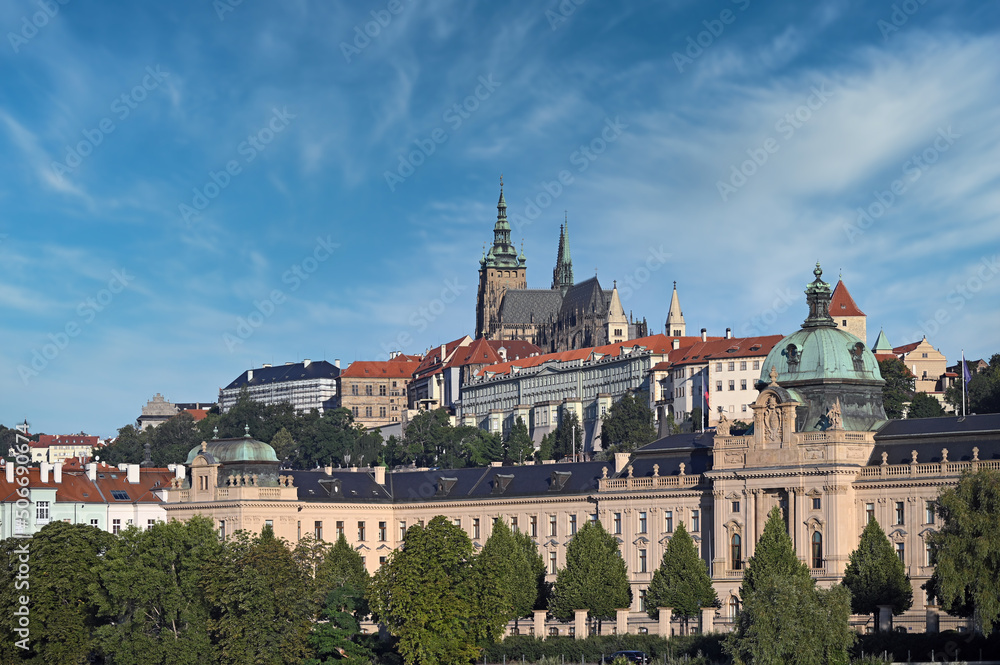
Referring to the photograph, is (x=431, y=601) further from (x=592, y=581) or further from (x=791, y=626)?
Answer: (x=791, y=626)

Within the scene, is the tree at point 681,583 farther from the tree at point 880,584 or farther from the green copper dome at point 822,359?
the green copper dome at point 822,359

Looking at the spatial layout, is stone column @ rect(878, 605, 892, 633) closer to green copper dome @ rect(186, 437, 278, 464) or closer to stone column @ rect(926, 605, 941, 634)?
stone column @ rect(926, 605, 941, 634)

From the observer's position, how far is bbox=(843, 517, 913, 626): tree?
364ft

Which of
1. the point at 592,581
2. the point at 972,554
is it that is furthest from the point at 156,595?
the point at 972,554

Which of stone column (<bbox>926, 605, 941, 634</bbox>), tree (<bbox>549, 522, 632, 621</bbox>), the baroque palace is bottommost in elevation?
stone column (<bbox>926, 605, 941, 634</bbox>)

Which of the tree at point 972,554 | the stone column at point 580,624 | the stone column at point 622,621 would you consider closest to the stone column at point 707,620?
the stone column at point 622,621

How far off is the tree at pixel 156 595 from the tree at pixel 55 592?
1147mm

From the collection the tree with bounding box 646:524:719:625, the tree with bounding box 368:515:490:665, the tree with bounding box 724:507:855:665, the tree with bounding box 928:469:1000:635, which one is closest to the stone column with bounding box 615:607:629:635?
the tree with bounding box 646:524:719:625

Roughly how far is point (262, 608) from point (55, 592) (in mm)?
15034

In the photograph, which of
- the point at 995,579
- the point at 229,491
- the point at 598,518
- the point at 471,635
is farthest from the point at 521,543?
the point at 995,579

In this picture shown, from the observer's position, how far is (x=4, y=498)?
15462 centimetres

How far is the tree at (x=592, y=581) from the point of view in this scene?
121 metres

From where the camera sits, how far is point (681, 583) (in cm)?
11906

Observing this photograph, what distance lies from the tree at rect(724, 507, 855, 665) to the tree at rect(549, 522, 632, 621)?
21349 mm
